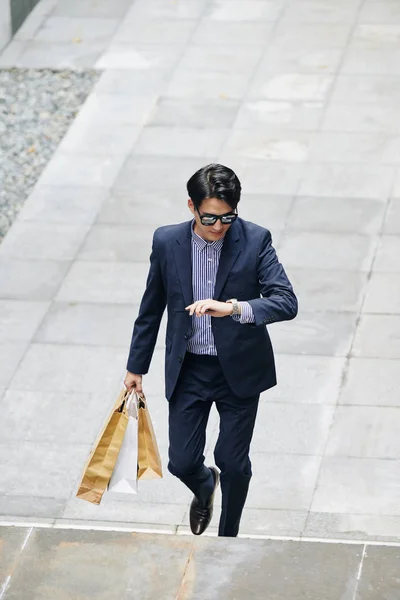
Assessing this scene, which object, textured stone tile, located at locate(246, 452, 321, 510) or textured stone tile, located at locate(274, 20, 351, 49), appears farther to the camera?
textured stone tile, located at locate(274, 20, 351, 49)

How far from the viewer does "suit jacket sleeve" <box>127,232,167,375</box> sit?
6430 millimetres

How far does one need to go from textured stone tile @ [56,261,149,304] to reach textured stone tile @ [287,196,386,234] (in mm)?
1531

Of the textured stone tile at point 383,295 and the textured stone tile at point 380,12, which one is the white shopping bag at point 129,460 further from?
the textured stone tile at point 380,12

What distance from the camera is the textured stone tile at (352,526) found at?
297 inches

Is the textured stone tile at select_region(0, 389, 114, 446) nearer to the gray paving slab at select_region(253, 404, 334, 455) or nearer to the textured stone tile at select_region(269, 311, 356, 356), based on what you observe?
the gray paving slab at select_region(253, 404, 334, 455)

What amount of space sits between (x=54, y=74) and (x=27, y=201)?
3.08 m

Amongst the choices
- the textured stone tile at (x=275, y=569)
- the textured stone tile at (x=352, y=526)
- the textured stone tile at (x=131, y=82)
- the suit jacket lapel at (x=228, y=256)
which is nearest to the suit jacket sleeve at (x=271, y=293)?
the suit jacket lapel at (x=228, y=256)

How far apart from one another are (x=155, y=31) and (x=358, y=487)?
9.05 m

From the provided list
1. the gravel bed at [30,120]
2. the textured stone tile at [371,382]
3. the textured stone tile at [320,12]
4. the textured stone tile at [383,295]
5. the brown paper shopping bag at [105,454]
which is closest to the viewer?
the brown paper shopping bag at [105,454]

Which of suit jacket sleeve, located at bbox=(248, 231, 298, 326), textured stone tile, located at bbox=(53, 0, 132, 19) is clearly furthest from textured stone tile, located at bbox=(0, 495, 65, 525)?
textured stone tile, located at bbox=(53, 0, 132, 19)

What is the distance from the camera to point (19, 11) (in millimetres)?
16047

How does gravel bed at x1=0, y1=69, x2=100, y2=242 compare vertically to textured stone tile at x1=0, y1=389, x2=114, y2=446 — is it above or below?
below

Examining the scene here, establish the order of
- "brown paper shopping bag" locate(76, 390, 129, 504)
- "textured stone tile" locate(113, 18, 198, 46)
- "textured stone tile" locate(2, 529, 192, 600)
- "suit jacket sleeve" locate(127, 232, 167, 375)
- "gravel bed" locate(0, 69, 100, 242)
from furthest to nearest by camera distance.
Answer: "textured stone tile" locate(113, 18, 198, 46) < "gravel bed" locate(0, 69, 100, 242) < "brown paper shopping bag" locate(76, 390, 129, 504) < "suit jacket sleeve" locate(127, 232, 167, 375) < "textured stone tile" locate(2, 529, 192, 600)

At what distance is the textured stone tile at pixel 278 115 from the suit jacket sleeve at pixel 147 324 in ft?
22.6
